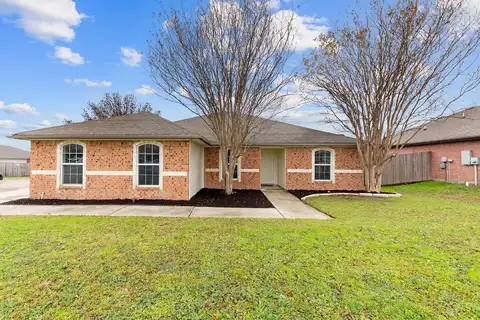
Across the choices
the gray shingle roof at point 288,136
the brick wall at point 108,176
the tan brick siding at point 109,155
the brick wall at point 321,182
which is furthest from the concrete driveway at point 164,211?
the gray shingle roof at point 288,136

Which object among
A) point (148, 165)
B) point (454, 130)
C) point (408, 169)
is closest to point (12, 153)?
point (148, 165)

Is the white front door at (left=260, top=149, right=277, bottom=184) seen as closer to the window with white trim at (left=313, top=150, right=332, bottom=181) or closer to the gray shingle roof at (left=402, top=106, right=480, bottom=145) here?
the window with white trim at (left=313, top=150, right=332, bottom=181)

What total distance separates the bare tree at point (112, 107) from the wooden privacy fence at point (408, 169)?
31.3m

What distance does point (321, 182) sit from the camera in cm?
1338

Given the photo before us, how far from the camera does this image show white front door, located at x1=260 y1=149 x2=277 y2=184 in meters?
15.7

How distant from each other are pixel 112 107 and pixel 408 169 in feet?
115

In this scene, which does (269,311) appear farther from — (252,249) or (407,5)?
(407,5)

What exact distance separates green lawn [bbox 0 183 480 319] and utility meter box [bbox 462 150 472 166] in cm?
1183

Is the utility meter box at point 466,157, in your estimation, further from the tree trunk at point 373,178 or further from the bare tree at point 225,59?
the bare tree at point 225,59

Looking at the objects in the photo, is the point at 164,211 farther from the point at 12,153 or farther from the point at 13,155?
the point at 12,153

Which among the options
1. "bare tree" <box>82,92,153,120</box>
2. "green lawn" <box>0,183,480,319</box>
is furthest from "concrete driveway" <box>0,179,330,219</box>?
"bare tree" <box>82,92,153,120</box>

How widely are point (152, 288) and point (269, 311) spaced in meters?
1.46

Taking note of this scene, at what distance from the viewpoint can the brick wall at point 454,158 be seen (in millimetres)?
14656

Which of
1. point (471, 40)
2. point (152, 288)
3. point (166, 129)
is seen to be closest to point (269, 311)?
point (152, 288)
